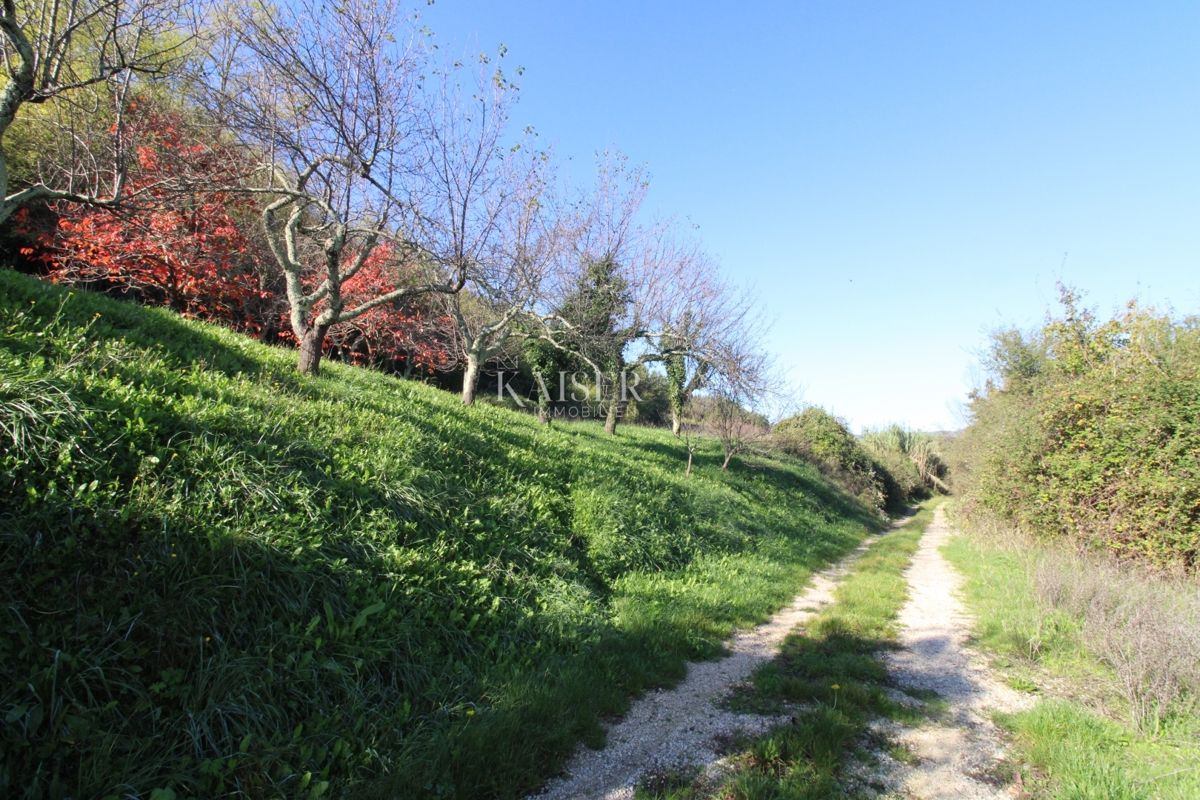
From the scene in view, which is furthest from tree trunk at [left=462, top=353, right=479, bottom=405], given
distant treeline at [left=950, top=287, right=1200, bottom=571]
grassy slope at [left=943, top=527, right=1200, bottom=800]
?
distant treeline at [left=950, top=287, right=1200, bottom=571]

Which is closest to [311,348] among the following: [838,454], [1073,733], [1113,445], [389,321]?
[389,321]

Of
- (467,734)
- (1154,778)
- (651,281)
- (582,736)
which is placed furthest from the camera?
(651,281)

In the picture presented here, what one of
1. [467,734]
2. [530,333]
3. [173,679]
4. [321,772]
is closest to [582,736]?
[467,734]

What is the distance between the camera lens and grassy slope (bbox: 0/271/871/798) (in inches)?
104

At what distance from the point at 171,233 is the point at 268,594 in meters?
9.94

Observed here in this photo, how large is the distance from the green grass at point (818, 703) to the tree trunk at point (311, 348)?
21.5 feet

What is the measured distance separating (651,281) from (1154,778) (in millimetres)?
12820

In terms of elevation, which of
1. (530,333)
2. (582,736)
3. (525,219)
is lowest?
(582,736)

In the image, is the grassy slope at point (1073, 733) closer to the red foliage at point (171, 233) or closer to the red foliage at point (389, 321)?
the red foliage at point (171, 233)

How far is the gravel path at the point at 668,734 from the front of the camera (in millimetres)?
3113

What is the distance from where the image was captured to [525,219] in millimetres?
9273

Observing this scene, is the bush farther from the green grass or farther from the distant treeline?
the green grass

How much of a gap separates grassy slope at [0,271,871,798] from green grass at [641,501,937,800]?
76 centimetres

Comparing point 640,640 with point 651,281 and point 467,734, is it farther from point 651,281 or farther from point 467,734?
point 651,281
